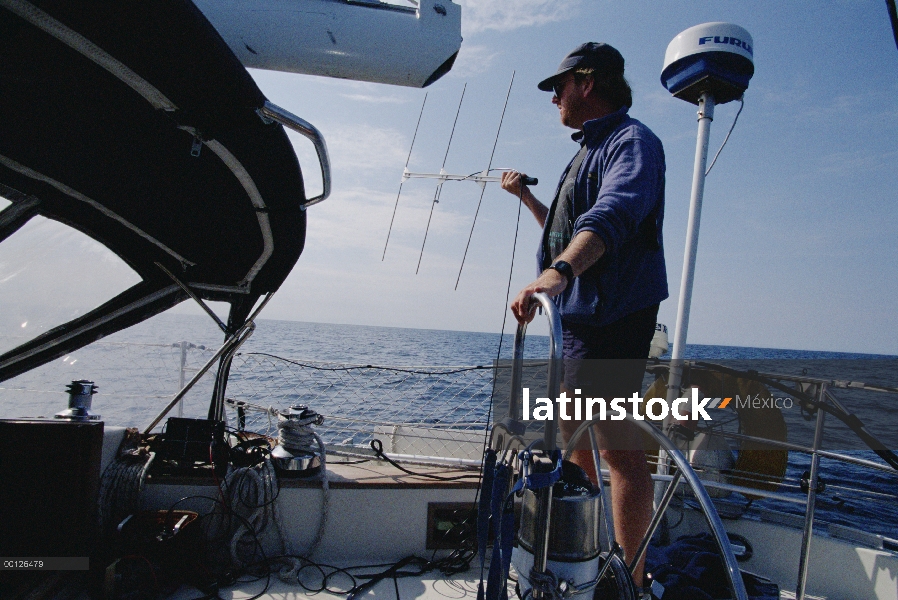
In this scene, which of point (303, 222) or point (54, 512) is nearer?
point (54, 512)

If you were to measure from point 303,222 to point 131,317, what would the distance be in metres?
1.23

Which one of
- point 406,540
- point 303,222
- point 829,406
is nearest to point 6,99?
point 303,222

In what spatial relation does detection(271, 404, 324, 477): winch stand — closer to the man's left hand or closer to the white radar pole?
the man's left hand

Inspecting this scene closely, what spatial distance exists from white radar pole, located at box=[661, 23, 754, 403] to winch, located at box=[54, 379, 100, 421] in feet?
8.25

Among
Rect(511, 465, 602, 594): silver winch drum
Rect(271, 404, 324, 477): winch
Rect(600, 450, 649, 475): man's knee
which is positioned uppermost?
Rect(600, 450, 649, 475): man's knee

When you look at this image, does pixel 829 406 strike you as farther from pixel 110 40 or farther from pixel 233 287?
pixel 233 287

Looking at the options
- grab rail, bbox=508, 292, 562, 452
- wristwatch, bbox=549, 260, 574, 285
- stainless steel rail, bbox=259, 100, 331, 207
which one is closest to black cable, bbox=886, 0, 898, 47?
wristwatch, bbox=549, 260, 574, 285

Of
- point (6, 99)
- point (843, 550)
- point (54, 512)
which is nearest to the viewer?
point (6, 99)

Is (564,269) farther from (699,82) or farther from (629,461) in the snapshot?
(699,82)

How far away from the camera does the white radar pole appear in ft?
8.16

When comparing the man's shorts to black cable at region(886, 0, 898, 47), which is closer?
black cable at region(886, 0, 898, 47)

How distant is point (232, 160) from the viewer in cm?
144

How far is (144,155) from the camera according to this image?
152cm

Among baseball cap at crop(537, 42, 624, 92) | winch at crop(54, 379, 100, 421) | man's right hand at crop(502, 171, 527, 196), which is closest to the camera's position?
baseball cap at crop(537, 42, 624, 92)
